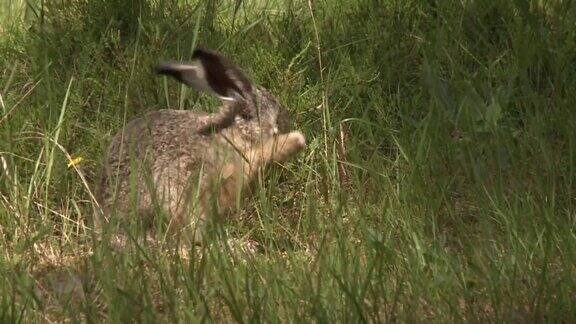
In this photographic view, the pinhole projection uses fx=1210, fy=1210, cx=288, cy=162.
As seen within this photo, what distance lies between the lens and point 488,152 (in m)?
4.32

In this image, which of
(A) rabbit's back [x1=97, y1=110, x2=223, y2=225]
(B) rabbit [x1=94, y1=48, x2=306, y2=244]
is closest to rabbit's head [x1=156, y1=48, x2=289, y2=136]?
(B) rabbit [x1=94, y1=48, x2=306, y2=244]

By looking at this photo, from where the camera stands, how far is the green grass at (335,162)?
348 cm

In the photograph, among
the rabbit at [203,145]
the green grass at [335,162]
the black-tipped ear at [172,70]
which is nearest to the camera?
the green grass at [335,162]

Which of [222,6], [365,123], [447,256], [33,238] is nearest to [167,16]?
[222,6]

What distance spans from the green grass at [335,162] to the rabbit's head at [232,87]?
17cm

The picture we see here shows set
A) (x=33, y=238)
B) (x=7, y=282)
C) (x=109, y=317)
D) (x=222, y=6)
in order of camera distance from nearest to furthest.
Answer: (x=109, y=317)
(x=7, y=282)
(x=33, y=238)
(x=222, y=6)

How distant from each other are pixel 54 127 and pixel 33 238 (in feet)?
3.50

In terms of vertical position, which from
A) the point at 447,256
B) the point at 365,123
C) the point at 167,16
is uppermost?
the point at 167,16

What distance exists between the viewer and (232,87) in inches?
201

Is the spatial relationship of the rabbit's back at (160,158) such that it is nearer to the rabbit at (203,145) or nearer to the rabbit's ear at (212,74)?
the rabbit at (203,145)

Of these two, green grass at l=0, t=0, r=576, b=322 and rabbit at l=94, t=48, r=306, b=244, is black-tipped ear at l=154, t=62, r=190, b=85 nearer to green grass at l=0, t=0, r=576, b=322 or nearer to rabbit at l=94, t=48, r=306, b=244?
rabbit at l=94, t=48, r=306, b=244

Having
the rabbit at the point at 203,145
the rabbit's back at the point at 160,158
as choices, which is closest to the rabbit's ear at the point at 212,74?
the rabbit at the point at 203,145

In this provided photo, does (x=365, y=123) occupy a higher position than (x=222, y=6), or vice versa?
(x=222, y=6)

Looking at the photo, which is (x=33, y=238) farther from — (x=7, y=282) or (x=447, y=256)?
(x=447, y=256)
